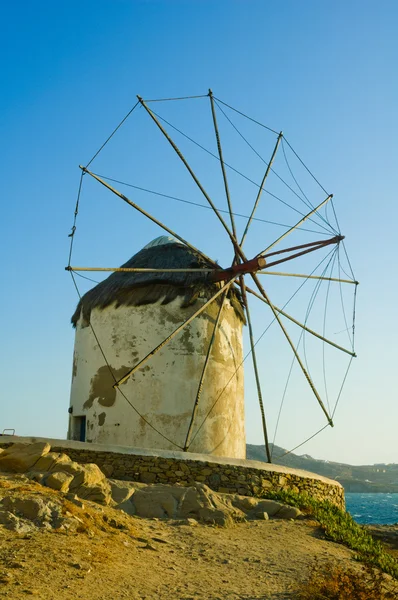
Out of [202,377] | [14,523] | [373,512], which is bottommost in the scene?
[373,512]

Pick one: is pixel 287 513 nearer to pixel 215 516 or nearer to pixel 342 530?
pixel 342 530

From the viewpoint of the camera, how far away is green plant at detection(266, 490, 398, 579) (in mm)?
8164

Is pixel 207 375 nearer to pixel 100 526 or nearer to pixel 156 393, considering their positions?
pixel 156 393

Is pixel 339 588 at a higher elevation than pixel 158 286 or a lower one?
lower

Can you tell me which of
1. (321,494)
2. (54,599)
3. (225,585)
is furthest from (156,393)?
(54,599)

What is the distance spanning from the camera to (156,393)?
42.1 ft

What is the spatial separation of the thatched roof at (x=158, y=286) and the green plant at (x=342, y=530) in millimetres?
4958

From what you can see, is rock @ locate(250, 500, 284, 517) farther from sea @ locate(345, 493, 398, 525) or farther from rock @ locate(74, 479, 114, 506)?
sea @ locate(345, 493, 398, 525)

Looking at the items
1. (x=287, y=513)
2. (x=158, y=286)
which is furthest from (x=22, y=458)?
(x=158, y=286)

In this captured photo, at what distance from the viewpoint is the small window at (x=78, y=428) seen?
13.7m

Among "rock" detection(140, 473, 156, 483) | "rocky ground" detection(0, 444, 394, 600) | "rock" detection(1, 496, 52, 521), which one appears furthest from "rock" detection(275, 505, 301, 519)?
"rock" detection(1, 496, 52, 521)

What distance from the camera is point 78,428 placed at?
13.9 metres

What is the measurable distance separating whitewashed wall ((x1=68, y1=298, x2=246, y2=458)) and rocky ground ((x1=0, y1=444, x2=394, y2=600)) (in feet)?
10.5

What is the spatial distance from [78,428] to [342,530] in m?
6.89
